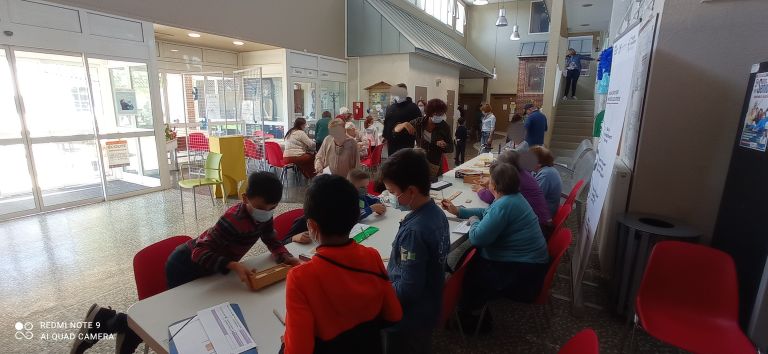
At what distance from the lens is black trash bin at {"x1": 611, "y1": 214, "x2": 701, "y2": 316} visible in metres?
2.51

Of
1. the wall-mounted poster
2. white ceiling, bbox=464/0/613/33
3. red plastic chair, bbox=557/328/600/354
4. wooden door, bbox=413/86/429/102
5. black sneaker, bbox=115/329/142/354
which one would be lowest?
black sneaker, bbox=115/329/142/354

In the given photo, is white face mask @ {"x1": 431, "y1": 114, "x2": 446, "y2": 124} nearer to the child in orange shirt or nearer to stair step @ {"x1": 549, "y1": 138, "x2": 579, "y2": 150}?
the child in orange shirt

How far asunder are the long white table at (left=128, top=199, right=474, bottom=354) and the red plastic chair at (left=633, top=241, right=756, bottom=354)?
193 centimetres

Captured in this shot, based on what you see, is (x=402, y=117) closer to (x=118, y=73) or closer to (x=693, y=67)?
(x=693, y=67)

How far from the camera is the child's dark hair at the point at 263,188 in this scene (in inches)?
66.5

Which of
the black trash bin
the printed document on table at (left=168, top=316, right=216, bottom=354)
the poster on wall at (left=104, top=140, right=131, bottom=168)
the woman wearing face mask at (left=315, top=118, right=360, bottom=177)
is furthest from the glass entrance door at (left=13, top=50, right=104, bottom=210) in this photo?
the black trash bin

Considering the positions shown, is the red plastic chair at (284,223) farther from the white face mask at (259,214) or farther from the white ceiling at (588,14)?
the white ceiling at (588,14)

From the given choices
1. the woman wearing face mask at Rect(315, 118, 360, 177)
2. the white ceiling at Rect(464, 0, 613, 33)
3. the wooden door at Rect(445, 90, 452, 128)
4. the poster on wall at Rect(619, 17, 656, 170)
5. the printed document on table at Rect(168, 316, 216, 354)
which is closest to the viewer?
the printed document on table at Rect(168, 316, 216, 354)

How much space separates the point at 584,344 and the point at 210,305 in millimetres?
1393

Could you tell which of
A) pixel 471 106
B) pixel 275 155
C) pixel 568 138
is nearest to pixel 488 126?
pixel 568 138

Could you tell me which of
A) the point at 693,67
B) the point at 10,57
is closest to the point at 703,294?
the point at 693,67

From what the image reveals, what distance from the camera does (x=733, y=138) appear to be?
261cm

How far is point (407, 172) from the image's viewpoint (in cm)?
152

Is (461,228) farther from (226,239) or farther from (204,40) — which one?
(204,40)
